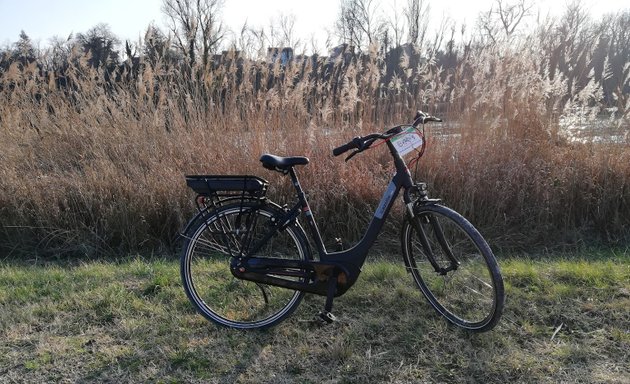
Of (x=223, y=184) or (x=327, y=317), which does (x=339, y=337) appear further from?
(x=223, y=184)

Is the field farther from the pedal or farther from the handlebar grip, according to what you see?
the handlebar grip

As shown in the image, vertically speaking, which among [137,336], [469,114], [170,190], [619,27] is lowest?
[137,336]

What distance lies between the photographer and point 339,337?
2551mm

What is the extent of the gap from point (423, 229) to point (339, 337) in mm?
825

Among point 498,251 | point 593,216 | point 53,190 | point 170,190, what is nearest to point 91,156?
point 53,190

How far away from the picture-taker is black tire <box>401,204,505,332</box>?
7.91 feet

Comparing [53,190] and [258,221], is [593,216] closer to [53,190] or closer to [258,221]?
[258,221]

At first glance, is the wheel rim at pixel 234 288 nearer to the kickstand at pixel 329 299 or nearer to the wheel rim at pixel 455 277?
the kickstand at pixel 329 299

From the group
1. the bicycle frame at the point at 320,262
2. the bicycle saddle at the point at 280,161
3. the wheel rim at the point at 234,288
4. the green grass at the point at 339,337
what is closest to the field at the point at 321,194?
the green grass at the point at 339,337

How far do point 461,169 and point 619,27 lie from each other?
9.18 meters

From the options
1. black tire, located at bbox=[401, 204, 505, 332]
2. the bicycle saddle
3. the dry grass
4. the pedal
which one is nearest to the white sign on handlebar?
black tire, located at bbox=[401, 204, 505, 332]

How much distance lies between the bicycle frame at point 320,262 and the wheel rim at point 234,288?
0.08 meters

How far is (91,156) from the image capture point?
517 centimetres

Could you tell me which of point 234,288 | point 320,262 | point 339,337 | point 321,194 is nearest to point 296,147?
point 321,194
